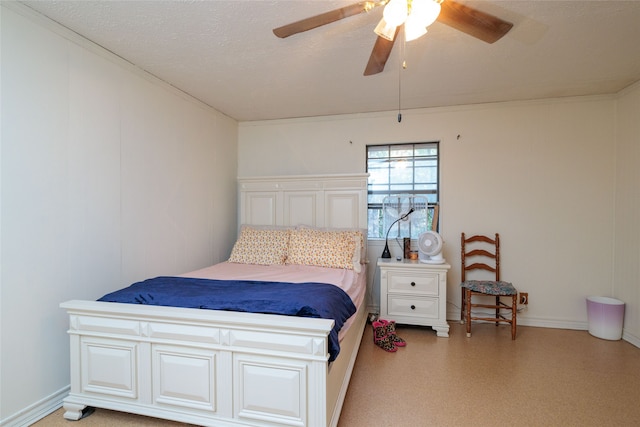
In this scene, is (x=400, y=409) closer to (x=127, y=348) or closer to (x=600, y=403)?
(x=600, y=403)

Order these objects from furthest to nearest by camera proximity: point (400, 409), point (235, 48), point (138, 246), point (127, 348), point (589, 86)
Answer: point (589, 86) → point (138, 246) → point (235, 48) → point (400, 409) → point (127, 348)

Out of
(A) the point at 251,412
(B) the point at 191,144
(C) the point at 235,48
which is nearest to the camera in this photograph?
(A) the point at 251,412

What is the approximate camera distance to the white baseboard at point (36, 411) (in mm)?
1700

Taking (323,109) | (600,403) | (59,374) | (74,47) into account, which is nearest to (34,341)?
(59,374)

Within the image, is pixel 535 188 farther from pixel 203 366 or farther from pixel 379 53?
pixel 203 366

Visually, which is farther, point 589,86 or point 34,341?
point 589,86

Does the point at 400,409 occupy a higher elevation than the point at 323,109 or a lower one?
lower

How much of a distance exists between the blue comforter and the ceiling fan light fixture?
Result: 1492 millimetres

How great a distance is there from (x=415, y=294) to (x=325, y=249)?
1032mm

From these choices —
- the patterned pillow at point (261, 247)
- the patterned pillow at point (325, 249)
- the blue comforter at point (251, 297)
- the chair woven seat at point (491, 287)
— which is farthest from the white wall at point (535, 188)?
the blue comforter at point (251, 297)

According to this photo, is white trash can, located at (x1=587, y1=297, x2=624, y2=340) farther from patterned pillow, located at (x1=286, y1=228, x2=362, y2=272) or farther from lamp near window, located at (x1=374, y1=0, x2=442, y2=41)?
lamp near window, located at (x1=374, y1=0, x2=442, y2=41)

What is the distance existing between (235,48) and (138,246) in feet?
5.77

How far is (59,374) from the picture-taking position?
1971mm

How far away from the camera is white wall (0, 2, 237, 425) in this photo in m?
1.72
